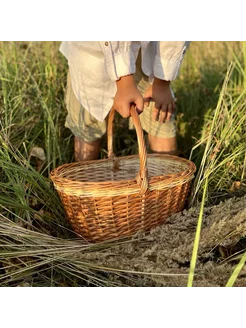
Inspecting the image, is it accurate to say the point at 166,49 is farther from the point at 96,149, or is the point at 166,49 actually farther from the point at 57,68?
the point at 57,68

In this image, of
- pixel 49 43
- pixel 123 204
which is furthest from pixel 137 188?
pixel 49 43

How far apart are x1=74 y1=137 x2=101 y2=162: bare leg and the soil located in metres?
0.56

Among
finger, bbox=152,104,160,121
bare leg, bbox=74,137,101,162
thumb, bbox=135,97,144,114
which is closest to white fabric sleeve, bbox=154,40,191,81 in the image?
finger, bbox=152,104,160,121

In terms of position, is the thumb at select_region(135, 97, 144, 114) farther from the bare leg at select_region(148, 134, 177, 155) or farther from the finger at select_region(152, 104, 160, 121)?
the bare leg at select_region(148, 134, 177, 155)

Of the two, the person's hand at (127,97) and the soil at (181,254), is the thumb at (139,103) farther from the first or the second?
the soil at (181,254)

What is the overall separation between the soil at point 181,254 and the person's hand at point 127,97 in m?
0.35

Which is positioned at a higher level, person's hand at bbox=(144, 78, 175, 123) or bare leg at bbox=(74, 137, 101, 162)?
person's hand at bbox=(144, 78, 175, 123)

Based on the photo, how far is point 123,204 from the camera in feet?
4.63

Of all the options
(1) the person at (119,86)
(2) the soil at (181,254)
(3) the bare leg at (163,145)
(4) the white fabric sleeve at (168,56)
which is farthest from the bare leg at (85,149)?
(2) the soil at (181,254)

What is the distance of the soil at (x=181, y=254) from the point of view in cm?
119

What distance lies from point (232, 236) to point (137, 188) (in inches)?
11.0

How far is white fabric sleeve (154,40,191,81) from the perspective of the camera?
167 centimetres

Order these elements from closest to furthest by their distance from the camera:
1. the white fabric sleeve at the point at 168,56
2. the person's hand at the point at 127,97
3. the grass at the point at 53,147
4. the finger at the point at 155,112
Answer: the grass at the point at 53,147 < the person's hand at the point at 127,97 < the white fabric sleeve at the point at 168,56 < the finger at the point at 155,112
